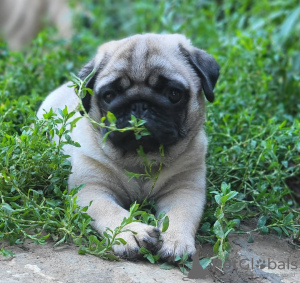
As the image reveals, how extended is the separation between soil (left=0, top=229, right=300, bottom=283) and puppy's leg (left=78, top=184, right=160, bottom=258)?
0.40 feet

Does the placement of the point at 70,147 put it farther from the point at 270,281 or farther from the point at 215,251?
the point at 270,281

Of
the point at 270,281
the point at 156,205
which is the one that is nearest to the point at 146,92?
the point at 156,205

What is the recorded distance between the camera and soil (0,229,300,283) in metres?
3.80

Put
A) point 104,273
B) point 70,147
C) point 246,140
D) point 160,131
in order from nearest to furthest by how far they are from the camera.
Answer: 1. point 104,273
2. point 160,131
3. point 70,147
4. point 246,140

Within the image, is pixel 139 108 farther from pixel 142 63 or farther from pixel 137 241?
pixel 137 241

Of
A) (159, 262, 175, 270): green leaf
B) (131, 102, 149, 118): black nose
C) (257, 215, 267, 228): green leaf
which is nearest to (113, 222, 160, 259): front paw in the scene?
(159, 262, 175, 270): green leaf

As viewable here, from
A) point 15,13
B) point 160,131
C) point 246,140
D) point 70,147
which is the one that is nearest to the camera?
point 160,131

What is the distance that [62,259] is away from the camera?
4039 mm

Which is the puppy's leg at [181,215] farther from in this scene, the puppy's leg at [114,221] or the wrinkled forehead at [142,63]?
the wrinkled forehead at [142,63]

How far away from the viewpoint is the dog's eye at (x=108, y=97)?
4824mm

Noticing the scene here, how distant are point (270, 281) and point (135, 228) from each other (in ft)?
3.65

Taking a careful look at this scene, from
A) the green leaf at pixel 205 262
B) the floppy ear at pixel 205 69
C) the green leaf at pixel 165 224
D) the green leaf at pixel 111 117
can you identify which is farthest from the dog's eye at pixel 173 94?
the green leaf at pixel 205 262

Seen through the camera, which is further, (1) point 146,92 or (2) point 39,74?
(2) point 39,74

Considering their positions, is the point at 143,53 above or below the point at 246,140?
above
